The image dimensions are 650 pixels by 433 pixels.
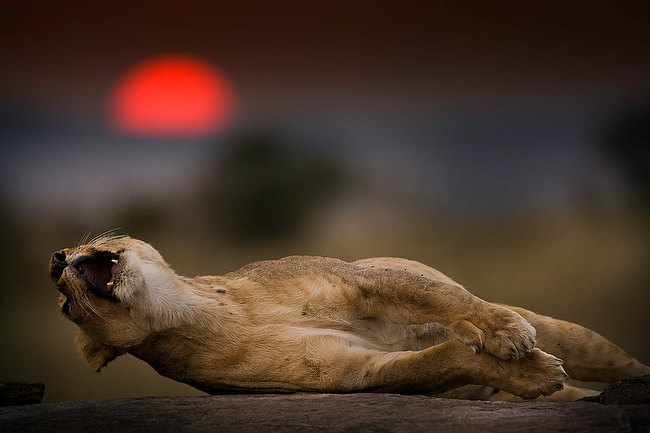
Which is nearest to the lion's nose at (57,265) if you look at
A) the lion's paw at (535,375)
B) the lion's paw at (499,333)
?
the lion's paw at (499,333)

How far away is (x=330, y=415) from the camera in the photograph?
327 centimetres

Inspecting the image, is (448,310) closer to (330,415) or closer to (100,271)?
(330,415)

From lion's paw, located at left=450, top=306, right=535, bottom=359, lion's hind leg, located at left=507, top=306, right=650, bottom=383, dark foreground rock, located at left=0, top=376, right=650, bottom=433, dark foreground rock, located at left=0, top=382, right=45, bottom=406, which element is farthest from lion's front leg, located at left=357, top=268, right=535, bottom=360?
dark foreground rock, located at left=0, top=382, right=45, bottom=406

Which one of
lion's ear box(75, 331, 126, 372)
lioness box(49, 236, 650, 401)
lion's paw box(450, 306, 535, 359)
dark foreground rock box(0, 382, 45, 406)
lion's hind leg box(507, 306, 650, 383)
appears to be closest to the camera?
lion's paw box(450, 306, 535, 359)

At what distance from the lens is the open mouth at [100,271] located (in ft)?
13.0

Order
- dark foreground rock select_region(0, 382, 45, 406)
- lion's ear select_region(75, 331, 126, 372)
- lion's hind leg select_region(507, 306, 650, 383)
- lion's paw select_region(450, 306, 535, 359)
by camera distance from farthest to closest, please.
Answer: lion's hind leg select_region(507, 306, 650, 383) < dark foreground rock select_region(0, 382, 45, 406) < lion's ear select_region(75, 331, 126, 372) < lion's paw select_region(450, 306, 535, 359)

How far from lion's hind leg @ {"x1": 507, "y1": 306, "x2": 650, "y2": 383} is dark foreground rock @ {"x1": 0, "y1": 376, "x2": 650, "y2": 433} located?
1456 mm

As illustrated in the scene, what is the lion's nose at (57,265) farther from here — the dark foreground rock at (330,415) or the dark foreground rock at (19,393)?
the dark foreground rock at (19,393)

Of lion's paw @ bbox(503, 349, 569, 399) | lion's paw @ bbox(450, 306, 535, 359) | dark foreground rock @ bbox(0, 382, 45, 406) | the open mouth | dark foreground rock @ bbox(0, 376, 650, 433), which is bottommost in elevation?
dark foreground rock @ bbox(0, 376, 650, 433)

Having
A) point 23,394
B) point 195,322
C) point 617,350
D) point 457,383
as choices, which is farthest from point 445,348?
point 23,394

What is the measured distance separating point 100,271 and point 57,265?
0.67 feet

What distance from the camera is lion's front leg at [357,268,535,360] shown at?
12.7ft

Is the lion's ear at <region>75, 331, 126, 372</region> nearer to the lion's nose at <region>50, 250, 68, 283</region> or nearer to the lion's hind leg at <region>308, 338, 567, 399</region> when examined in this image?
the lion's nose at <region>50, 250, 68, 283</region>

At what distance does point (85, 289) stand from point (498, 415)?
1964 mm
